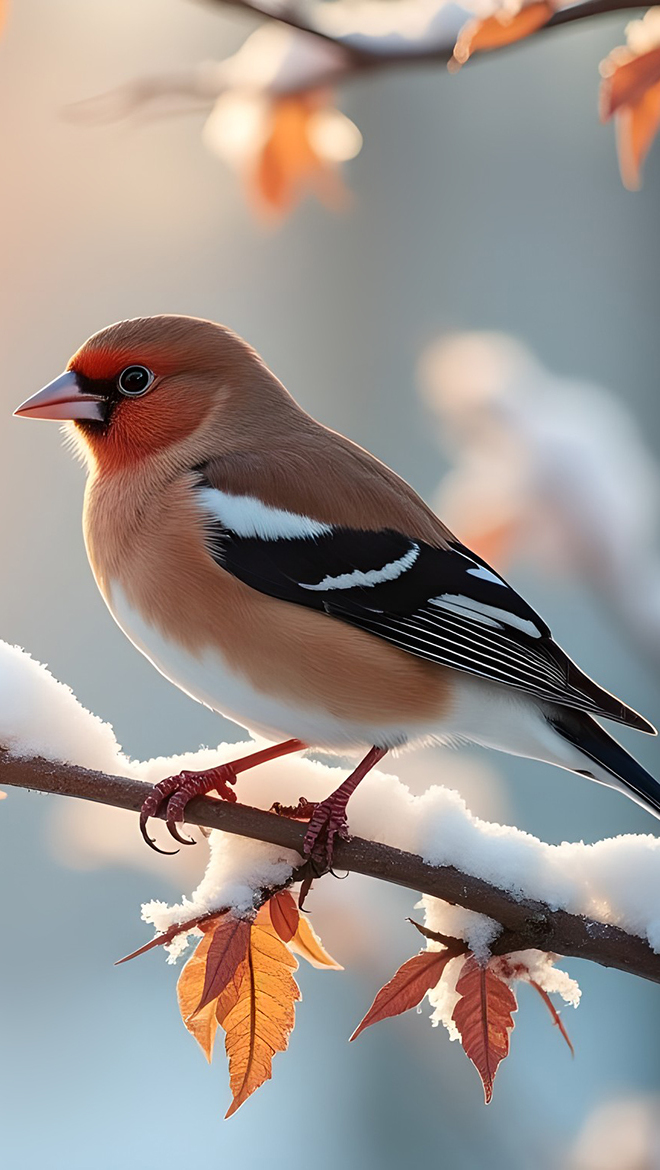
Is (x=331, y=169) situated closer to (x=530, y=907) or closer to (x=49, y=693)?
(x=49, y=693)

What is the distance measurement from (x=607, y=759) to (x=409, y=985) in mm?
288

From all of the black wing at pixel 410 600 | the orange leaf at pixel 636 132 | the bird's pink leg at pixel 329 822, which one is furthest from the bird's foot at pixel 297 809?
the orange leaf at pixel 636 132

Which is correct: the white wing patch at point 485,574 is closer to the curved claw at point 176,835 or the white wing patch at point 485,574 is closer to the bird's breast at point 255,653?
the bird's breast at point 255,653

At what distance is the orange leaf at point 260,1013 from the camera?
56 cm

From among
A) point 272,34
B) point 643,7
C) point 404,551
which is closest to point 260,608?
point 404,551

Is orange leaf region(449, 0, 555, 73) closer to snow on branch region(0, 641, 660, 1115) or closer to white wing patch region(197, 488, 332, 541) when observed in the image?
white wing patch region(197, 488, 332, 541)

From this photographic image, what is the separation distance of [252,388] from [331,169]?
237mm

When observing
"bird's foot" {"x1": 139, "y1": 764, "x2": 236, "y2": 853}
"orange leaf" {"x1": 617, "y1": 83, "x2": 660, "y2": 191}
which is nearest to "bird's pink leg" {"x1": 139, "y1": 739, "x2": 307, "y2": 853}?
"bird's foot" {"x1": 139, "y1": 764, "x2": 236, "y2": 853}

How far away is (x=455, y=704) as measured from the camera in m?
0.82

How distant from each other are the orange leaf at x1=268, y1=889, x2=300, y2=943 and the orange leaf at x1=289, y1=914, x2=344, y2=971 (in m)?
0.01

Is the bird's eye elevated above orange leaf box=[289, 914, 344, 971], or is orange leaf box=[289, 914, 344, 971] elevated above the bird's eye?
the bird's eye

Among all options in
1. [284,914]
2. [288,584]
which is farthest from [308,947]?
[288,584]

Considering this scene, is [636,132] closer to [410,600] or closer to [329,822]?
[410,600]

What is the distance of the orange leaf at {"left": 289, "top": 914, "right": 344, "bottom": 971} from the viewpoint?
631mm
